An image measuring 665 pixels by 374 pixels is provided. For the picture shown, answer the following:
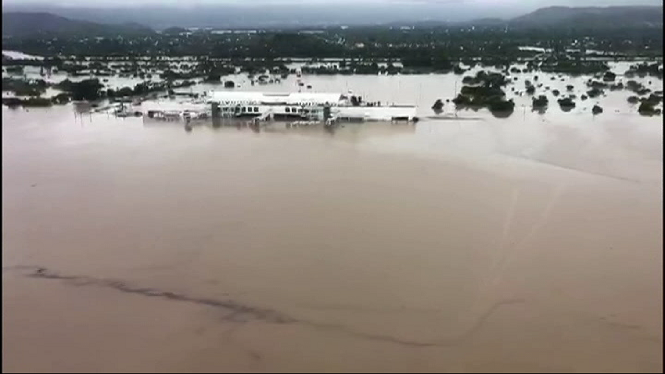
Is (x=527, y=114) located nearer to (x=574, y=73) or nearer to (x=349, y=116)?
(x=349, y=116)

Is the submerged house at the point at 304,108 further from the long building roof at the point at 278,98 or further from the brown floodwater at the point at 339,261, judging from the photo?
the brown floodwater at the point at 339,261

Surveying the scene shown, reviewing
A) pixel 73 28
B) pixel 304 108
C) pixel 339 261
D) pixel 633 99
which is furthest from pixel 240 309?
pixel 73 28

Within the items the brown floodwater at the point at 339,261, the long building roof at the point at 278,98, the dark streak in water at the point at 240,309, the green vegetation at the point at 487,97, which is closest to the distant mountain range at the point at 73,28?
the long building roof at the point at 278,98

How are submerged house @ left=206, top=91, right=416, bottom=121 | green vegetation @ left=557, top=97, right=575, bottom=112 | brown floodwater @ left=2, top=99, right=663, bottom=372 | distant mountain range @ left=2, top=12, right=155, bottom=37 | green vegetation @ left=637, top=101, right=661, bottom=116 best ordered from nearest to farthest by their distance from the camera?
brown floodwater @ left=2, top=99, right=663, bottom=372 < green vegetation @ left=637, top=101, right=661, bottom=116 < submerged house @ left=206, top=91, right=416, bottom=121 < green vegetation @ left=557, top=97, right=575, bottom=112 < distant mountain range @ left=2, top=12, right=155, bottom=37

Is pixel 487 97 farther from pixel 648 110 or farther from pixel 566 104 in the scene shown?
pixel 648 110

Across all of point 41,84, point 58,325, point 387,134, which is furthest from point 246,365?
point 41,84

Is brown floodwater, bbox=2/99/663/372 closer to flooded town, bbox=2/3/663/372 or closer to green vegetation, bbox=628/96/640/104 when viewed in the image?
flooded town, bbox=2/3/663/372

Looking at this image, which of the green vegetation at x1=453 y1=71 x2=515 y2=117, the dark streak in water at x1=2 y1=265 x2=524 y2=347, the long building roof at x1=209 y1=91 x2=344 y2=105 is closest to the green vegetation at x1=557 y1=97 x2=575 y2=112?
the green vegetation at x1=453 y1=71 x2=515 y2=117
